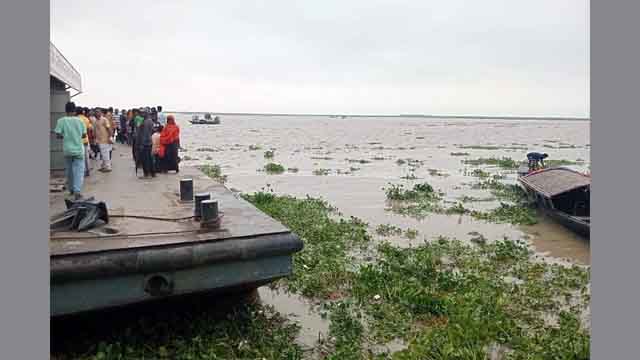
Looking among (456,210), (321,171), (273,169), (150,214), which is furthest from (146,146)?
(321,171)

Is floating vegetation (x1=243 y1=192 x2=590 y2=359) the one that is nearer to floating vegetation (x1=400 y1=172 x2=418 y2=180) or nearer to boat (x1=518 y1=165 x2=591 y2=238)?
boat (x1=518 y1=165 x2=591 y2=238)

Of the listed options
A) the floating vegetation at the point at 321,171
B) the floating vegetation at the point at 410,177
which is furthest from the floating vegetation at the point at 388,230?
the floating vegetation at the point at 321,171

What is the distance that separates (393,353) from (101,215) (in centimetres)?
360

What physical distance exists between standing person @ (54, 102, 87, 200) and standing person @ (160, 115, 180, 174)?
2509mm

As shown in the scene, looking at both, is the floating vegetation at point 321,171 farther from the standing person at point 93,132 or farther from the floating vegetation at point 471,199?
the standing person at point 93,132

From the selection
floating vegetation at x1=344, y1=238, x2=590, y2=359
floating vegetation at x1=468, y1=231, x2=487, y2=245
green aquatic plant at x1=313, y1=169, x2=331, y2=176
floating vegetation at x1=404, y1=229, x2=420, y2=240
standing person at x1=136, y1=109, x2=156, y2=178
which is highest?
standing person at x1=136, y1=109, x2=156, y2=178

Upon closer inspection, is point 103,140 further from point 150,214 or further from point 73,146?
point 150,214

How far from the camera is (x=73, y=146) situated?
7.00 metres

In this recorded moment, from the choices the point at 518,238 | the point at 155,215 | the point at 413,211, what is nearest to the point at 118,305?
the point at 155,215

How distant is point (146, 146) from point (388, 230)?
567 centimetres

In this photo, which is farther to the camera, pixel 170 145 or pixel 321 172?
pixel 321 172

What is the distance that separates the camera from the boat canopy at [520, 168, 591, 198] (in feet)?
37.9

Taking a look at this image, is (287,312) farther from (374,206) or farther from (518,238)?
(374,206)

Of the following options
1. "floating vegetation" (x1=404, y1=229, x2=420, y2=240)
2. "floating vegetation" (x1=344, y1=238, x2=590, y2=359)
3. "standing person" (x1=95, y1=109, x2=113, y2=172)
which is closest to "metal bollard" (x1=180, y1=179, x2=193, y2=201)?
"floating vegetation" (x1=344, y1=238, x2=590, y2=359)
